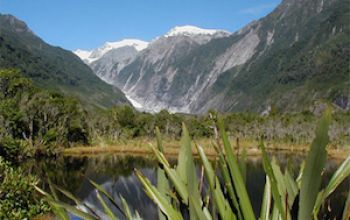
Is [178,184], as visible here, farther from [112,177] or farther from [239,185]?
[112,177]

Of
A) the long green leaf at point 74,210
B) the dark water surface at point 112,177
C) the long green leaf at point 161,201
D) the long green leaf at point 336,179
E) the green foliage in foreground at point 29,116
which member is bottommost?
the dark water surface at point 112,177

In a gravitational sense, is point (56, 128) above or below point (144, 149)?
above

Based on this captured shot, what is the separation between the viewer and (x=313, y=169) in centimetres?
164

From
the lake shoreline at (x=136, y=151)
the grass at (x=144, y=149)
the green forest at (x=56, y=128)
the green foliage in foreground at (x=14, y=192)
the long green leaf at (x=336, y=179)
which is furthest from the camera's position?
the grass at (x=144, y=149)

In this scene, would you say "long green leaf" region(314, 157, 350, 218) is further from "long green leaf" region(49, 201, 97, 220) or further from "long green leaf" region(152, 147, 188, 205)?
"long green leaf" region(49, 201, 97, 220)

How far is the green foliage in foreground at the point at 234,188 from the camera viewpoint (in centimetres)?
168

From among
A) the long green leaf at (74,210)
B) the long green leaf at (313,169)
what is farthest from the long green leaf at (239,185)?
the long green leaf at (74,210)

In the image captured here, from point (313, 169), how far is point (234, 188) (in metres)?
0.40

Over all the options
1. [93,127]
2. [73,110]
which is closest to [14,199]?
[73,110]

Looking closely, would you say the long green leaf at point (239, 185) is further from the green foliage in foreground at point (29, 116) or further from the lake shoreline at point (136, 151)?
the lake shoreline at point (136, 151)

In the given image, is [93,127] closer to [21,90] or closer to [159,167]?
[21,90]

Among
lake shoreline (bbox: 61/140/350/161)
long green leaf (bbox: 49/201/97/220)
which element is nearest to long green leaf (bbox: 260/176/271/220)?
long green leaf (bbox: 49/201/97/220)

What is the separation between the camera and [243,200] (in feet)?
A: 6.18

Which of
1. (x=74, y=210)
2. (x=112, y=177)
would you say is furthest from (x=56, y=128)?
(x=74, y=210)
